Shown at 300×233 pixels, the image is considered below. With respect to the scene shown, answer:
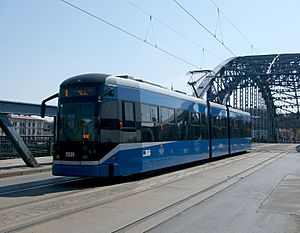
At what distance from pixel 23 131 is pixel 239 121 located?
71.4 feet

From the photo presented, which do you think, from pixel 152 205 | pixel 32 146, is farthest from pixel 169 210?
pixel 32 146

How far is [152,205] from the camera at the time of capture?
35.9 feet

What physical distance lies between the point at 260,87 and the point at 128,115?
250 ft

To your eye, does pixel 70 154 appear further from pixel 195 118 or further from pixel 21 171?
pixel 195 118

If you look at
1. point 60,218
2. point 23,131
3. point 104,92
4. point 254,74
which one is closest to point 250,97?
point 254,74

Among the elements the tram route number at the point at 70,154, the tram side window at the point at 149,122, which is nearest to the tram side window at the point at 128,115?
the tram side window at the point at 149,122

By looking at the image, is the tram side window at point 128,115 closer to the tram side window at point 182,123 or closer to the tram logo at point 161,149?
the tram logo at point 161,149

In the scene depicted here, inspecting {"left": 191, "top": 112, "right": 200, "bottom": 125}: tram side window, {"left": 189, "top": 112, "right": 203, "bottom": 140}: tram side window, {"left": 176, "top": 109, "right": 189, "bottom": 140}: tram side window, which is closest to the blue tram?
{"left": 176, "top": 109, "right": 189, "bottom": 140}: tram side window

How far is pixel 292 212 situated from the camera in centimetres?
1005

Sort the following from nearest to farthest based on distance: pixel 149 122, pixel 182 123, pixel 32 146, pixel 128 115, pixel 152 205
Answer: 1. pixel 152 205
2. pixel 128 115
3. pixel 149 122
4. pixel 182 123
5. pixel 32 146

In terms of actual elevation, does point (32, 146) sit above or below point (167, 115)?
below

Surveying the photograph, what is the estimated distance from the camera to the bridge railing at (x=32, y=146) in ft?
87.1

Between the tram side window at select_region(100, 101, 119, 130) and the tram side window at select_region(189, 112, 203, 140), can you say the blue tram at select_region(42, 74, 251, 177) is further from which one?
the tram side window at select_region(189, 112, 203, 140)

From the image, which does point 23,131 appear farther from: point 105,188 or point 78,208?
point 78,208
